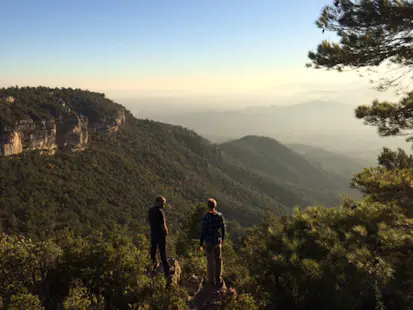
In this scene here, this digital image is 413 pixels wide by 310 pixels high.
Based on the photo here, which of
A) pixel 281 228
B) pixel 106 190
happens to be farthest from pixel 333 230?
pixel 106 190

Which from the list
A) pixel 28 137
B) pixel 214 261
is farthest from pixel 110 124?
pixel 214 261

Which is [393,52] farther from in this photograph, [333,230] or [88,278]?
[88,278]

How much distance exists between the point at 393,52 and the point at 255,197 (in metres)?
94.2

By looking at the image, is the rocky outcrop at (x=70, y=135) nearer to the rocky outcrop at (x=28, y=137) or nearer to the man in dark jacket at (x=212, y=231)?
the rocky outcrop at (x=28, y=137)

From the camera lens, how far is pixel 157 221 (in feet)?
24.0

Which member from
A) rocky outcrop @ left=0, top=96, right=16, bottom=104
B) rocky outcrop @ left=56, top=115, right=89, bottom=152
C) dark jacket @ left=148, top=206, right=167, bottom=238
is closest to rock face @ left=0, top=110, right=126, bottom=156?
rocky outcrop @ left=56, top=115, right=89, bottom=152

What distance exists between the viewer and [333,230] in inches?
322

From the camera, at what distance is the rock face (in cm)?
5538

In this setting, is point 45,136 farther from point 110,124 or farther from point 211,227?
point 211,227

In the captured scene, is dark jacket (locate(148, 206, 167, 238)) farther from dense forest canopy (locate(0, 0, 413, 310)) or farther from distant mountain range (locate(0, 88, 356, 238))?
distant mountain range (locate(0, 88, 356, 238))

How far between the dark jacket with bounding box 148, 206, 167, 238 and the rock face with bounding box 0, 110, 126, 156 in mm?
60076

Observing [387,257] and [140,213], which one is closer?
[387,257]

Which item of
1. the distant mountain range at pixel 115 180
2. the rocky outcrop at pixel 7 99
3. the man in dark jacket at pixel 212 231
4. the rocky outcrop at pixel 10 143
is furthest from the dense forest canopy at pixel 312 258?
the rocky outcrop at pixel 7 99

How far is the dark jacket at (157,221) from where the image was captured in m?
7.24
